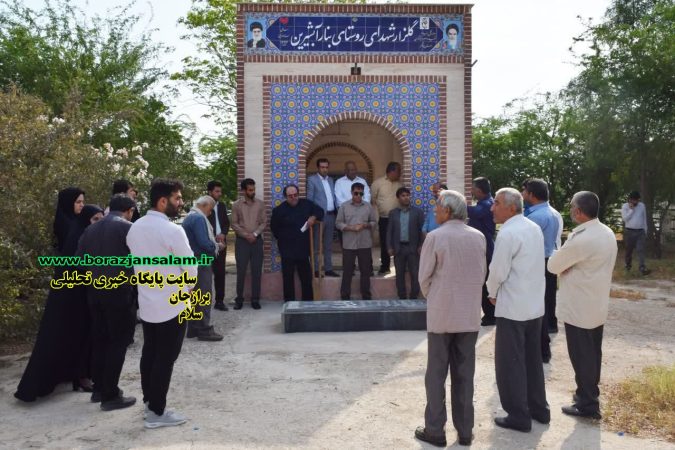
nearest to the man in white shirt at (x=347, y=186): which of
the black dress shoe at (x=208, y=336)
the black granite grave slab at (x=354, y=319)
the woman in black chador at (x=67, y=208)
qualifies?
the black granite grave slab at (x=354, y=319)

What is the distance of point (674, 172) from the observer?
605 inches

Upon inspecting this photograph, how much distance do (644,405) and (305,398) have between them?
103 inches

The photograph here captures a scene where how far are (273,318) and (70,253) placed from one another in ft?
12.0

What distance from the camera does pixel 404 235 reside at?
9.23m

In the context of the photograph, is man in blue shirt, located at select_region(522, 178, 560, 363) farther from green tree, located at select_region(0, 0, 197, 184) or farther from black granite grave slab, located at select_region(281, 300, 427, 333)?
green tree, located at select_region(0, 0, 197, 184)

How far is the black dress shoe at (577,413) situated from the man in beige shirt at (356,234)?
4696 mm

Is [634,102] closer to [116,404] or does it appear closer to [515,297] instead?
[515,297]

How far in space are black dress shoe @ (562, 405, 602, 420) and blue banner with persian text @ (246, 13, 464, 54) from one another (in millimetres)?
6528

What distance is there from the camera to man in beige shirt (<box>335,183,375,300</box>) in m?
9.41

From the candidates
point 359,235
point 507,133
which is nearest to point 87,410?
point 359,235

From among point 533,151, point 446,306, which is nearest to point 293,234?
point 446,306

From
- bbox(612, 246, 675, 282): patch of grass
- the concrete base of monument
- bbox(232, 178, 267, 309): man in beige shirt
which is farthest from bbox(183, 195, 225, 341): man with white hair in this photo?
bbox(612, 246, 675, 282): patch of grass

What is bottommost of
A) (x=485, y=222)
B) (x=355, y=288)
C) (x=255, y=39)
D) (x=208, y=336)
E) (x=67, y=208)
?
(x=208, y=336)

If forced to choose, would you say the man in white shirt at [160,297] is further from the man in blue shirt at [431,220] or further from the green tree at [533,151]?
the green tree at [533,151]
